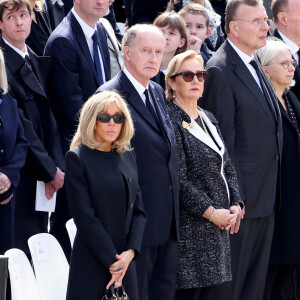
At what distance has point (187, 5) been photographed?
28.1ft

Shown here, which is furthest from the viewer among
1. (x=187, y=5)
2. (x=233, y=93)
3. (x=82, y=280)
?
(x=187, y=5)

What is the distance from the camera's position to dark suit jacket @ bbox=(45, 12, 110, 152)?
686 centimetres

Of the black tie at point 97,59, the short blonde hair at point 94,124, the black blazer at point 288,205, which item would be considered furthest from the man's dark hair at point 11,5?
the black blazer at point 288,205

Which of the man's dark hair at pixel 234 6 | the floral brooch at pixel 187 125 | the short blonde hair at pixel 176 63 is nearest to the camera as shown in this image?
the floral brooch at pixel 187 125

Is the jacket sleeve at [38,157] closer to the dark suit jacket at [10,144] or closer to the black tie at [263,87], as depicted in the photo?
the dark suit jacket at [10,144]

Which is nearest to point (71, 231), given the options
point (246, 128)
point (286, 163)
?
point (246, 128)

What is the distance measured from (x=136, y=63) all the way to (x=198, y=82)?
512 millimetres

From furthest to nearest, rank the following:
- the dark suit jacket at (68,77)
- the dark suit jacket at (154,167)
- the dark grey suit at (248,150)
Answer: the dark suit jacket at (68,77)
the dark grey suit at (248,150)
the dark suit jacket at (154,167)

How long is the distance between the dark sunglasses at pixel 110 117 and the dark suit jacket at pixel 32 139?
4.27 feet

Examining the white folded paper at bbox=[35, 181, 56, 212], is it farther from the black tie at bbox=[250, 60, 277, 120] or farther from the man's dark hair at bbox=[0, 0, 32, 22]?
the black tie at bbox=[250, 60, 277, 120]

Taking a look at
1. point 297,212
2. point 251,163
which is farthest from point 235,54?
point 297,212

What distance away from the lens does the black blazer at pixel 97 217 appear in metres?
5.16

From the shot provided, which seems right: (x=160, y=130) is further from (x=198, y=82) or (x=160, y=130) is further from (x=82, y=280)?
(x=82, y=280)

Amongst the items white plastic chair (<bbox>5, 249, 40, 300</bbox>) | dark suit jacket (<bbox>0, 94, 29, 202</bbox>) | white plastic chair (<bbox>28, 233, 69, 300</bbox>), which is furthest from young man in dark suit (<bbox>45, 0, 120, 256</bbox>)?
white plastic chair (<bbox>5, 249, 40, 300</bbox>)
